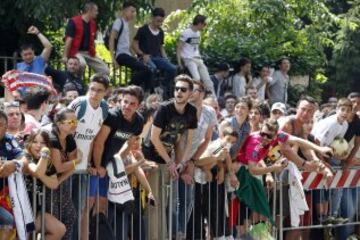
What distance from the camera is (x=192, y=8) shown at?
79.2 ft

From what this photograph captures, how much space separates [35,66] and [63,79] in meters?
0.50

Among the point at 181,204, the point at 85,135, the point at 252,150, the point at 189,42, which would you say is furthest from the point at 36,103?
the point at 189,42

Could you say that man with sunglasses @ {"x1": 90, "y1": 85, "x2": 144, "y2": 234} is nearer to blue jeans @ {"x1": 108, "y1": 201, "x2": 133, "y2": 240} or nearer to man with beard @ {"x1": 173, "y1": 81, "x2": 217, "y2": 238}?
blue jeans @ {"x1": 108, "y1": 201, "x2": 133, "y2": 240}

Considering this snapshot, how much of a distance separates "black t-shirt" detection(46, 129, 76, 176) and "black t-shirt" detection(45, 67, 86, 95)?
4.11m

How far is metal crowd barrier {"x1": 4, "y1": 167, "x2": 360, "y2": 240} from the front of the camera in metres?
10.6

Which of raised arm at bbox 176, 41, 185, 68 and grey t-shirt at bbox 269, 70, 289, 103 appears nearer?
raised arm at bbox 176, 41, 185, 68

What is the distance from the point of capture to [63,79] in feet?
48.8

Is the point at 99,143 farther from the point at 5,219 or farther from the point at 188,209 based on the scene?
the point at 188,209

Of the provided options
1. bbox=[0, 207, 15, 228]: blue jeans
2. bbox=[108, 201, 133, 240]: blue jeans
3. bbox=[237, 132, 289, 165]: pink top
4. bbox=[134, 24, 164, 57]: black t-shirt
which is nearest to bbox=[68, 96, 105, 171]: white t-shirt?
bbox=[108, 201, 133, 240]: blue jeans

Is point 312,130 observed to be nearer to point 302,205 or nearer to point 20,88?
point 302,205

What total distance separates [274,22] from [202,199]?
12105mm

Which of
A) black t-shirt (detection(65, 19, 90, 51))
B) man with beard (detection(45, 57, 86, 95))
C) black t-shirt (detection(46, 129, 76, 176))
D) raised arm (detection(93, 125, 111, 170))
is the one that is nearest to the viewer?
black t-shirt (detection(46, 129, 76, 176))

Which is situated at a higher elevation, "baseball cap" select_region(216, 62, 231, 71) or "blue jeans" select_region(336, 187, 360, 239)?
"baseball cap" select_region(216, 62, 231, 71)

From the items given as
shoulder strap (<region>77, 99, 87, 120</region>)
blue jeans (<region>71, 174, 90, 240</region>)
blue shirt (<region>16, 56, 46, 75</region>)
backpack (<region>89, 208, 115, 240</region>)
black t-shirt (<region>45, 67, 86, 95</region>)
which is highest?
blue shirt (<region>16, 56, 46, 75</region>)
